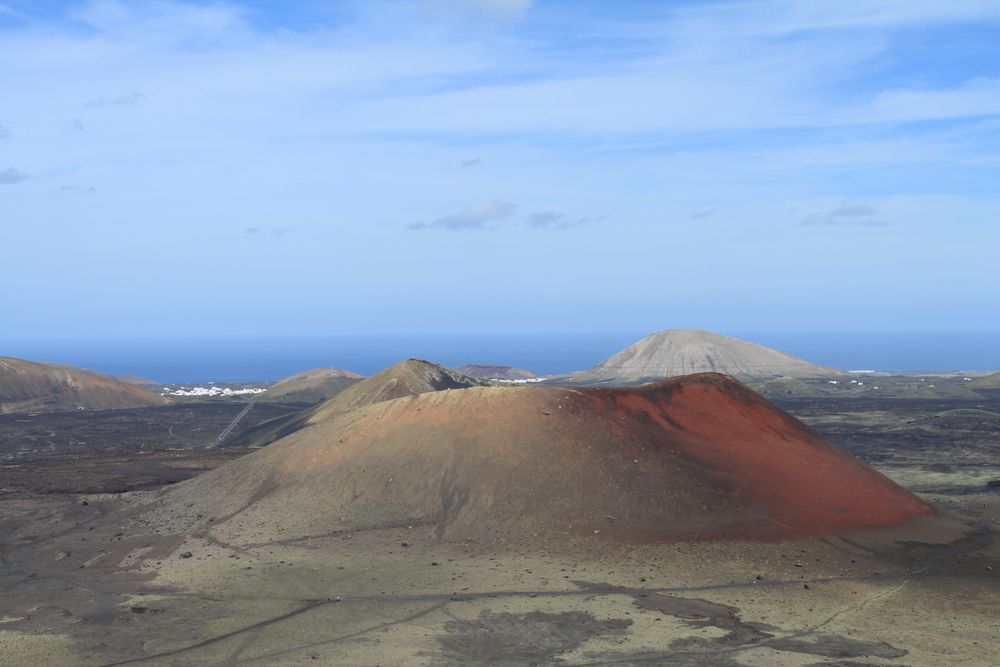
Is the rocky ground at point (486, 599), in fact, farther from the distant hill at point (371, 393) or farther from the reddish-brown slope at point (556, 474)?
the distant hill at point (371, 393)

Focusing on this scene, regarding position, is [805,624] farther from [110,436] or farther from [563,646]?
[110,436]

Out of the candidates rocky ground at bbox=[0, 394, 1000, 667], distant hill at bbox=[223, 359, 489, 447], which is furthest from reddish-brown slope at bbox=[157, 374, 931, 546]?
distant hill at bbox=[223, 359, 489, 447]

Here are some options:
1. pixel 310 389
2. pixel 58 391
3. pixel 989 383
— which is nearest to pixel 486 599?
pixel 58 391

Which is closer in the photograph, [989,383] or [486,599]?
[486,599]

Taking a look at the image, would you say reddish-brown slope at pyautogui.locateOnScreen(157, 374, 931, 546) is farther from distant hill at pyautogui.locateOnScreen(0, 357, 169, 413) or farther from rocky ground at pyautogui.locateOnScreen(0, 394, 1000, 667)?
distant hill at pyautogui.locateOnScreen(0, 357, 169, 413)

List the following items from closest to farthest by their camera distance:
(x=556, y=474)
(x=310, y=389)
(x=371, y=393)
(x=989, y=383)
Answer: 1. (x=556, y=474)
2. (x=371, y=393)
3. (x=310, y=389)
4. (x=989, y=383)

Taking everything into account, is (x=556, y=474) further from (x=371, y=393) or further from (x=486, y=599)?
(x=371, y=393)
